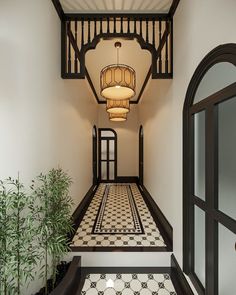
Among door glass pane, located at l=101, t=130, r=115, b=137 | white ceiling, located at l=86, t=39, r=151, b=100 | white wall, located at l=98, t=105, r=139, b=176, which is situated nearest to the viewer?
white ceiling, located at l=86, t=39, r=151, b=100

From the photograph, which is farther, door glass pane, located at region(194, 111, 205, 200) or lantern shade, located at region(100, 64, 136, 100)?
lantern shade, located at region(100, 64, 136, 100)

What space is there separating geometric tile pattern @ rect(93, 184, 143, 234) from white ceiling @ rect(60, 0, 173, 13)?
326 centimetres

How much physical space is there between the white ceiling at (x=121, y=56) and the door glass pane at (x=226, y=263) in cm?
322

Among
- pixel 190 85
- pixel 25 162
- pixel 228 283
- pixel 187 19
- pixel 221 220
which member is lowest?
pixel 228 283

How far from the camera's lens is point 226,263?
5.47 feet

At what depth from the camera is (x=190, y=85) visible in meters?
1.99

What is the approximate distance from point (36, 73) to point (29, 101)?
0.33 m

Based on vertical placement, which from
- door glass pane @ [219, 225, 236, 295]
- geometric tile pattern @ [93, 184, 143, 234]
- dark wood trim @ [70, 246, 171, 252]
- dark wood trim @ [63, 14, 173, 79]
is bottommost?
dark wood trim @ [70, 246, 171, 252]

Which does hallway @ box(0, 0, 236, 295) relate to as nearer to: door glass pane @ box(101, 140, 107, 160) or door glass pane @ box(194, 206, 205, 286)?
door glass pane @ box(194, 206, 205, 286)

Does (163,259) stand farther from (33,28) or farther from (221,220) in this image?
(33,28)

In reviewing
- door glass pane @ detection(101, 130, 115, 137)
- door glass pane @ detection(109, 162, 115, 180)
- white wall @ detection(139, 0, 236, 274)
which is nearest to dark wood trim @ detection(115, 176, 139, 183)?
door glass pane @ detection(109, 162, 115, 180)

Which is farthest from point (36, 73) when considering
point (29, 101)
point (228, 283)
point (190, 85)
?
point (228, 283)

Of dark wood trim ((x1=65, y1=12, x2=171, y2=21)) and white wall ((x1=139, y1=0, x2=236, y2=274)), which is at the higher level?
dark wood trim ((x1=65, y1=12, x2=171, y2=21))

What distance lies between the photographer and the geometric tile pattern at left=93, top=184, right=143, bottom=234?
127 inches
